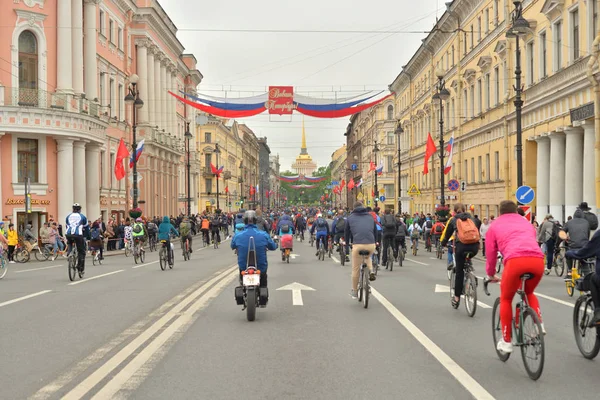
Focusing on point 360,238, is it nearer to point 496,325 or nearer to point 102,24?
point 496,325

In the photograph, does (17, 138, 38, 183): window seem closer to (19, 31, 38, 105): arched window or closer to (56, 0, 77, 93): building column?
(19, 31, 38, 105): arched window

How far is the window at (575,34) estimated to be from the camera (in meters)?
29.1

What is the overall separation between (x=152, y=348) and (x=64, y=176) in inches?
1280

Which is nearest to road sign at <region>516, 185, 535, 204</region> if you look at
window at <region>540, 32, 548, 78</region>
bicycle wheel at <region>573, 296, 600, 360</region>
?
window at <region>540, 32, 548, 78</region>

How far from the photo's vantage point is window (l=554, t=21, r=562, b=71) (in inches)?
1231

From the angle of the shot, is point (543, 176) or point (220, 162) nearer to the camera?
point (543, 176)

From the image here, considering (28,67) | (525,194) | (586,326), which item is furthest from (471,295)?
(28,67)

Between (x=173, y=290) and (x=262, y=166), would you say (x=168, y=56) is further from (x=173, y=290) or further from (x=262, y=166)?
(x=262, y=166)

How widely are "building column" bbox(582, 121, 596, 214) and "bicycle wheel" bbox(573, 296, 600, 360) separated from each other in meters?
20.8

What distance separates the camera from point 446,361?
7.93 metres

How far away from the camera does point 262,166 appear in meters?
200

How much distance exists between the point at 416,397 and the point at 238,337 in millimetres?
3636

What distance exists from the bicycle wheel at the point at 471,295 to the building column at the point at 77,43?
32500mm

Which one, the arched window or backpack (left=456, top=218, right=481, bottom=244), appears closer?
backpack (left=456, top=218, right=481, bottom=244)
